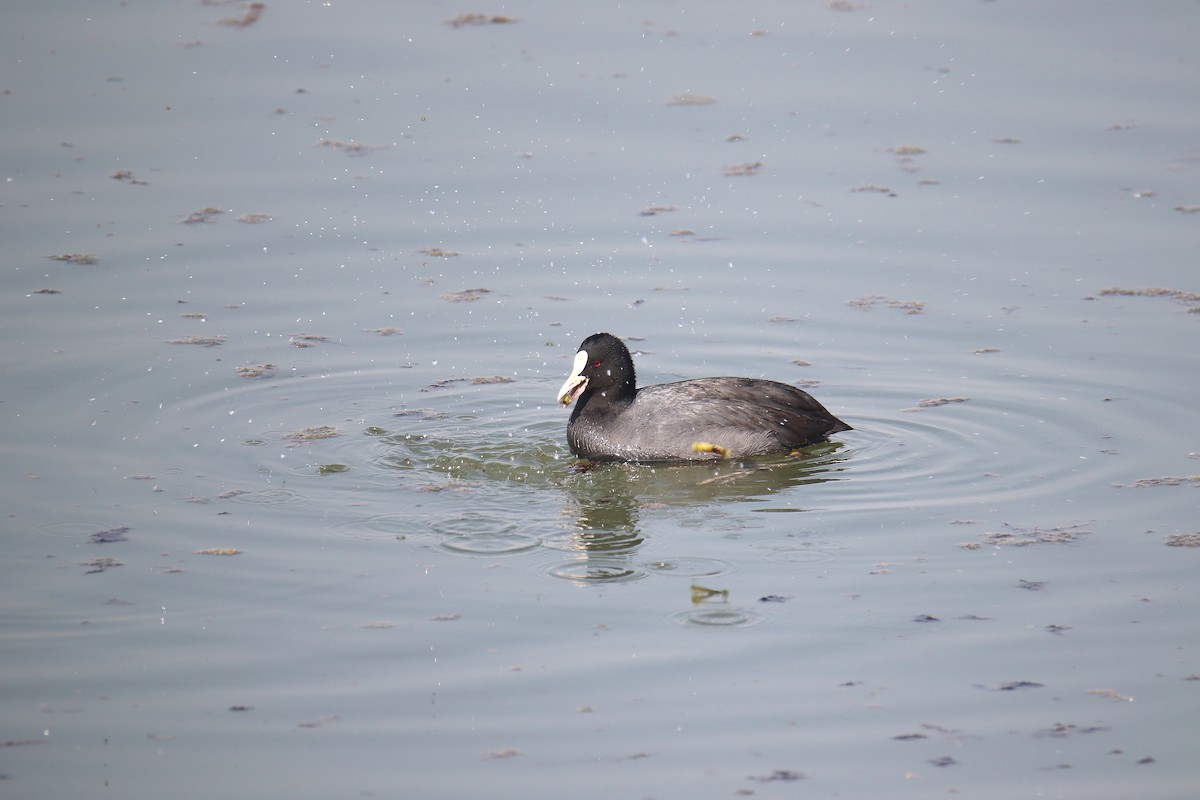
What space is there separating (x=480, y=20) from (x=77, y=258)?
217 inches

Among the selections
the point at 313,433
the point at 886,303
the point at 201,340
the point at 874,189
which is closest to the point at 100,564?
the point at 313,433

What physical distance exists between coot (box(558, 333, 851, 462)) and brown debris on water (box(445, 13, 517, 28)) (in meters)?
6.90

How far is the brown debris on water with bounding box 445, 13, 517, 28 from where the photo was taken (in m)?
15.4

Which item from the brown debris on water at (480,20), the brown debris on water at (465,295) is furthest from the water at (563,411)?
the brown debris on water at (480,20)

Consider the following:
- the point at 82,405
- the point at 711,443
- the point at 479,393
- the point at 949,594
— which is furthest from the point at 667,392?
the point at 82,405

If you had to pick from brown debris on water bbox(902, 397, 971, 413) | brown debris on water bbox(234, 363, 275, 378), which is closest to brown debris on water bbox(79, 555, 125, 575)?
brown debris on water bbox(234, 363, 275, 378)

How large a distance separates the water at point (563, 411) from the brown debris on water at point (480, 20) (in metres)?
0.24

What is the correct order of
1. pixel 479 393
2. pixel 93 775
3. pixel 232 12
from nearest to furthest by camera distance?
pixel 93 775, pixel 479 393, pixel 232 12

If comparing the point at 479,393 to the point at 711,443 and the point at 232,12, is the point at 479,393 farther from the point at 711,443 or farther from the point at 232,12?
the point at 232,12

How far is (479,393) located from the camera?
9.98m

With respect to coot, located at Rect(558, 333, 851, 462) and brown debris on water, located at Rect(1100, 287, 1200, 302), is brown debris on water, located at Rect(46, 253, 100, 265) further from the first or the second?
brown debris on water, located at Rect(1100, 287, 1200, 302)

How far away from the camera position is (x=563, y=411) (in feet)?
32.8

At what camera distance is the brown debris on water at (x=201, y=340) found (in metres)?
10.4

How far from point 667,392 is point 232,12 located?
26.7 feet
